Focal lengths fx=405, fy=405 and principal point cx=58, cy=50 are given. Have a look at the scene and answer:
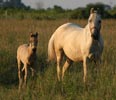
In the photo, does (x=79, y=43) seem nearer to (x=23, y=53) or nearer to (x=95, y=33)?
(x=95, y=33)

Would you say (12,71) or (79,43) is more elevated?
(79,43)

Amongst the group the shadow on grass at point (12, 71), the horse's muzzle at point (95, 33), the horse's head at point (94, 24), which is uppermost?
the horse's head at point (94, 24)

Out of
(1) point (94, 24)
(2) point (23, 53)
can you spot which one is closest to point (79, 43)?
(1) point (94, 24)

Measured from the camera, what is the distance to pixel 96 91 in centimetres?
671

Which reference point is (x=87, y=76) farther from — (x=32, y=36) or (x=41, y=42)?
(x=41, y=42)

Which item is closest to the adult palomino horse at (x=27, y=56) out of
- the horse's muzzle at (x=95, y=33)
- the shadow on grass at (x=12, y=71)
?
the shadow on grass at (x=12, y=71)

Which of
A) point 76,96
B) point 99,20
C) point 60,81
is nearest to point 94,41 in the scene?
point 99,20

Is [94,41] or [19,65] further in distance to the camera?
[19,65]

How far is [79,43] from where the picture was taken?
27.6 feet

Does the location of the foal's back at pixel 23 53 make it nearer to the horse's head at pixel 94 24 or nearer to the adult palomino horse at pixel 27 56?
the adult palomino horse at pixel 27 56

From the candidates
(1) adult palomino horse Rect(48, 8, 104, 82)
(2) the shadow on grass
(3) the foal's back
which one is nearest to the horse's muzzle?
(1) adult palomino horse Rect(48, 8, 104, 82)

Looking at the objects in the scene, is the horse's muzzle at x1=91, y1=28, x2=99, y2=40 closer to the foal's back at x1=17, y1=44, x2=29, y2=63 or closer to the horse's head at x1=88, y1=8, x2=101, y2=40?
the horse's head at x1=88, y1=8, x2=101, y2=40

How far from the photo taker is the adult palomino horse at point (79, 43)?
25.3ft

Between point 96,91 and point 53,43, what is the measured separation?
337cm
